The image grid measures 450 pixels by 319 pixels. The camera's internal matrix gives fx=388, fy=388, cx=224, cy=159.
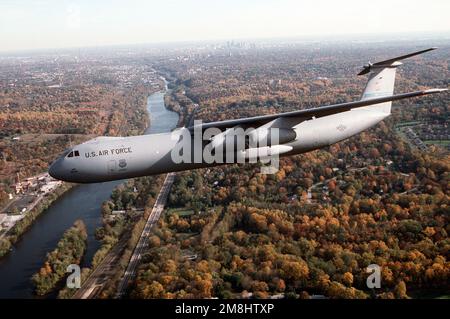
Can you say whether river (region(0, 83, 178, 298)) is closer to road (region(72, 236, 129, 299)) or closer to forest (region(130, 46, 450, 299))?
road (region(72, 236, 129, 299))

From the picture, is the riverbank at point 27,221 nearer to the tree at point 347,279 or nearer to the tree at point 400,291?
the tree at point 347,279

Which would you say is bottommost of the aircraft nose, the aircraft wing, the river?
the river


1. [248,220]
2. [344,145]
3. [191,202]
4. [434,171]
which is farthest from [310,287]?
[344,145]

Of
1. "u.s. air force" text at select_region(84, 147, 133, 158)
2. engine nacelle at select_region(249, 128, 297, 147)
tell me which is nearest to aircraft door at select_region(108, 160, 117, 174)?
"u.s. air force" text at select_region(84, 147, 133, 158)
